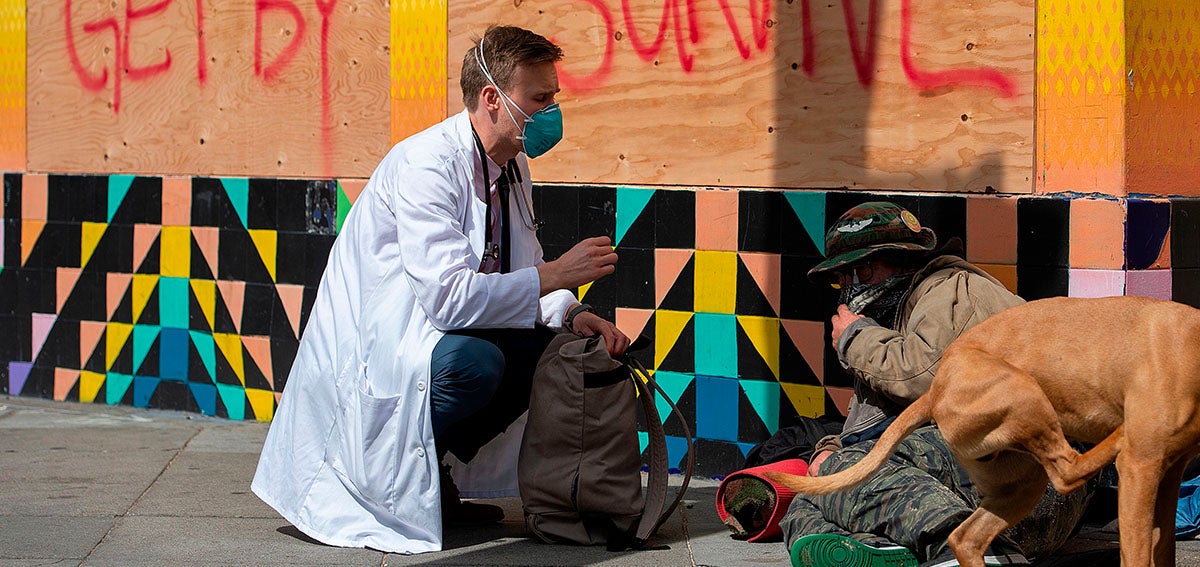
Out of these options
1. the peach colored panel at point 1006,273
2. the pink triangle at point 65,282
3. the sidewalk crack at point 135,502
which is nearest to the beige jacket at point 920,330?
the peach colored panel at point 1006,273

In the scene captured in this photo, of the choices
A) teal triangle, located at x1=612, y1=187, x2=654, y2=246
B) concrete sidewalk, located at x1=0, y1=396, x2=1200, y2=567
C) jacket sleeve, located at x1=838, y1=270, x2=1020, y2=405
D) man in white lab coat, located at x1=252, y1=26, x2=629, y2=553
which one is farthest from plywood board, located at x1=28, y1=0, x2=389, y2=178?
jacket sleeve, located at x1=838, y1=270, x2=1020, y2=405

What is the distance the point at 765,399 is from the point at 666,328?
490mm

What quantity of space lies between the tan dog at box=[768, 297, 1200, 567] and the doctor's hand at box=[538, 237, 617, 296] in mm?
1155

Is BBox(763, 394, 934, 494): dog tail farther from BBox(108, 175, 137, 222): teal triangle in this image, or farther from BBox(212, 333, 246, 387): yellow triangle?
BBox(108, 175, 137, 222): teal triangle

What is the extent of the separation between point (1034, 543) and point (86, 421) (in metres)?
4.46

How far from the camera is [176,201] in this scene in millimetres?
6586

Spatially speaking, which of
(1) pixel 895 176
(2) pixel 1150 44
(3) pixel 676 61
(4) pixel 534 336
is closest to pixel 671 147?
(3) pixel 676 61

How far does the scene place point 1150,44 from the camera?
4512mm

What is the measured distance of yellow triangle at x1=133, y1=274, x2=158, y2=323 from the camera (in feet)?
21.9

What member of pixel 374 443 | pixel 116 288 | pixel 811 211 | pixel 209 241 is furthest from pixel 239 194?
pixel 811 211

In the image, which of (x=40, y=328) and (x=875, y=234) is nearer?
(x=875, y=234)

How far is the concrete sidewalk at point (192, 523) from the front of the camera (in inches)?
162

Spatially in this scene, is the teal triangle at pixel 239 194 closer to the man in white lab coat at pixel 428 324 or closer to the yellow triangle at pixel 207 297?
the yellow triangle at pixel 207 297

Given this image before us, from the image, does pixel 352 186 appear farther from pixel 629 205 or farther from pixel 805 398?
pixel 805 398
